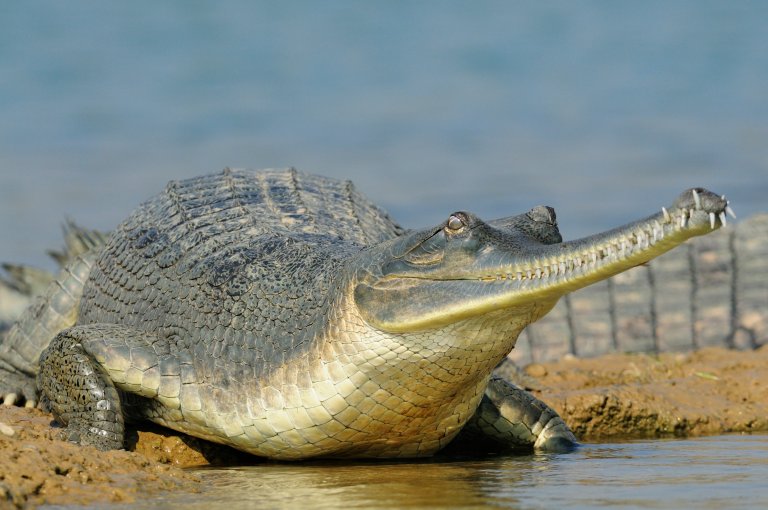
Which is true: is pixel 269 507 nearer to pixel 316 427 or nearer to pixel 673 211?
pixel 316 427

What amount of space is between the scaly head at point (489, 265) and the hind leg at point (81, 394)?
169cm

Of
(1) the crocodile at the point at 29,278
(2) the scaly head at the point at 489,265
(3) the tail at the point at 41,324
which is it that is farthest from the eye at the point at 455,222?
(1) the crocodile at the point at 29,278

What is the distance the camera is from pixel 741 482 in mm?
4469

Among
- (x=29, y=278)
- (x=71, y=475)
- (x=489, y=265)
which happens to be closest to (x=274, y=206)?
(x=489, y=265)

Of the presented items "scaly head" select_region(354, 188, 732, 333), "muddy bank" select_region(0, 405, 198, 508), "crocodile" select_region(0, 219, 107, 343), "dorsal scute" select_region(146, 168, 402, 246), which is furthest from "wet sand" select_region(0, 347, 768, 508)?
"crocodile" select_region(0, 219, 107, 343)

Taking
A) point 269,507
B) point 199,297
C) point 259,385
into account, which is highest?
point 199,297

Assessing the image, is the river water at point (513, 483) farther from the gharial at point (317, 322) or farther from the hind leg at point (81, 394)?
the hind leg at point (81, 394)

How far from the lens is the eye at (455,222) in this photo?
480 centimetres

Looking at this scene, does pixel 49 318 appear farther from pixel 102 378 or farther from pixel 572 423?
pixel 572 423

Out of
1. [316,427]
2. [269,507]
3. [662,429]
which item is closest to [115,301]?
[316,427]

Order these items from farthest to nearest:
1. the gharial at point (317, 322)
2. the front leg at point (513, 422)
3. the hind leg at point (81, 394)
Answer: the front leg at point (513, 422) < the hind leg at point (81, 394) < the gharial at point (317, 322)

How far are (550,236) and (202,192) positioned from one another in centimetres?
353

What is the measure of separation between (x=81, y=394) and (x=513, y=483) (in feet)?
8.40

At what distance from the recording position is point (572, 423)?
7.32 m
